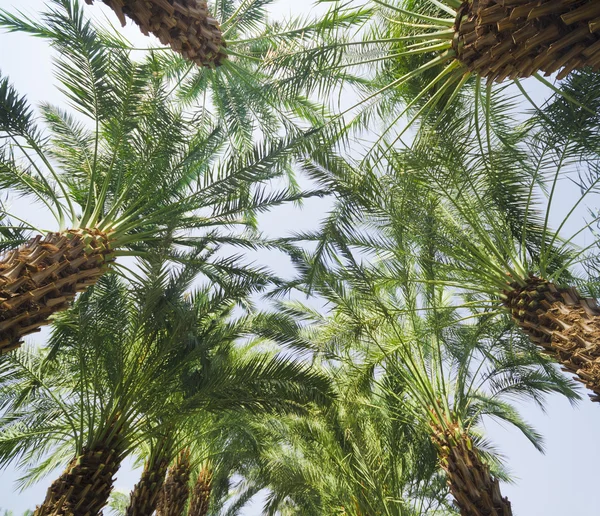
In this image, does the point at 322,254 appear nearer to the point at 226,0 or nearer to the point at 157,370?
the point at 157,370

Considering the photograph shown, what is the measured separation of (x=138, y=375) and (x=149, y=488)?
1.84m

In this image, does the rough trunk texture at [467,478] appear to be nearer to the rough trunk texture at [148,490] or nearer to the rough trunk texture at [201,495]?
the rough trunk texture at [148,490]

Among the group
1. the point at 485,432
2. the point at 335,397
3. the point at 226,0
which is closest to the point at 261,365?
the point at 335,397

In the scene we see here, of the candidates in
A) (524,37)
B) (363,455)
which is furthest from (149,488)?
(524,37)

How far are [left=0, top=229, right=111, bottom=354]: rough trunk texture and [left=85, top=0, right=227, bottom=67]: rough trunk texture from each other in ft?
6.77

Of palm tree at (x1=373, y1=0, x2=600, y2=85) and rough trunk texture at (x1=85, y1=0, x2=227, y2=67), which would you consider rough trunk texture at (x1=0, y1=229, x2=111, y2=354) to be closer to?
rough trunk texture at (x1=85, y1=0, x2=227, y2=67)

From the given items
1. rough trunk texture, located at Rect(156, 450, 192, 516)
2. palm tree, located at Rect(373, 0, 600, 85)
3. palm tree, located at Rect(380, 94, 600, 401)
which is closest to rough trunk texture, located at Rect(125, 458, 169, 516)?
rough trunk texture, located at Rect(156, 450, 192, 516)

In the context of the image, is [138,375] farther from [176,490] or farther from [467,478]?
[467,478]

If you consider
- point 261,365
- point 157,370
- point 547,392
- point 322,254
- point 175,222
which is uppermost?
point 547,392

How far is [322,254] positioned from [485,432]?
31.7 feet

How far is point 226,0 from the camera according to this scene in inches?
324

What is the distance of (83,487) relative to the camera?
496cm

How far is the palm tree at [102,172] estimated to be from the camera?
12.5ft

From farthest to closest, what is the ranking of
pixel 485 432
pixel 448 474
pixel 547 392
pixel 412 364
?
pixel 485 432 → pixel 547 392 → pixel 412 364 → pixel 448 474
